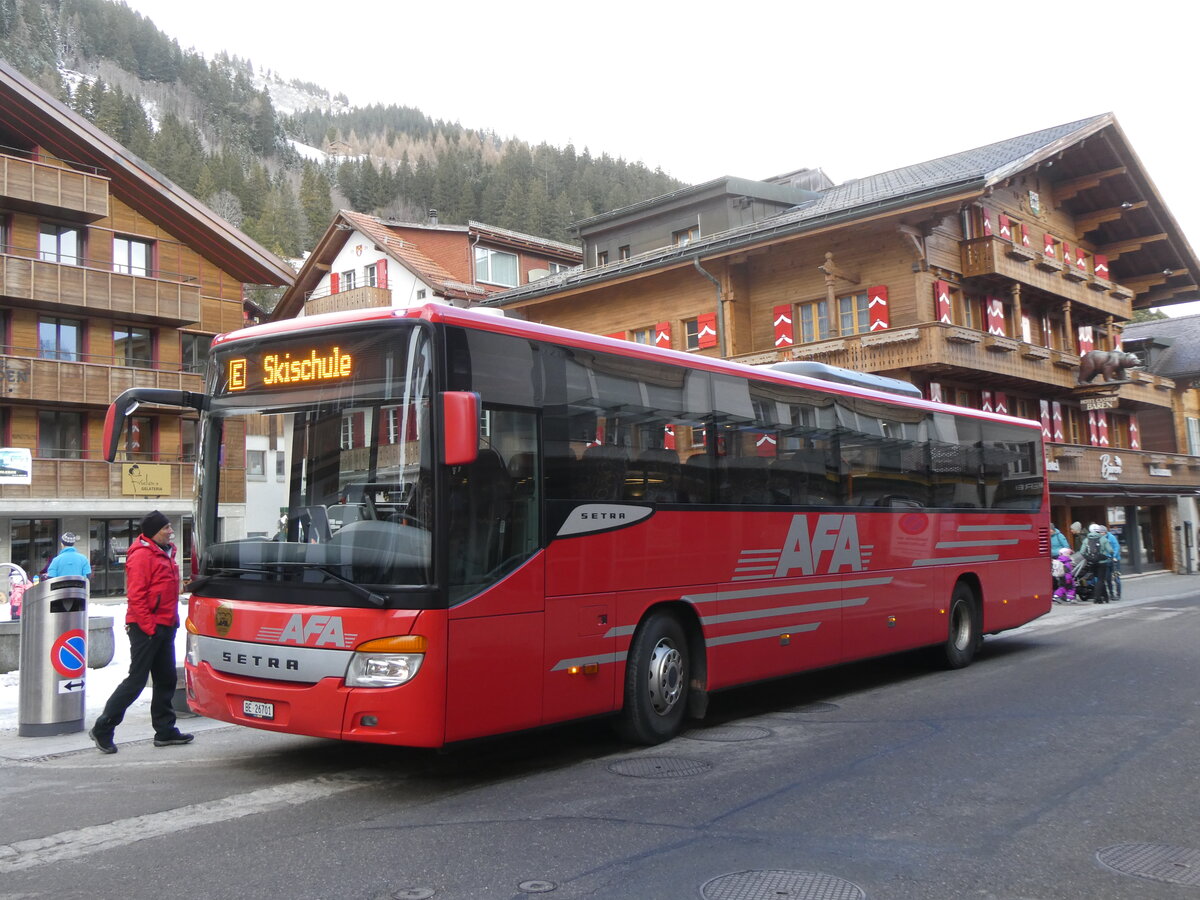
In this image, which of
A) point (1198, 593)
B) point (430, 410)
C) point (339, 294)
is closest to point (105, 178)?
point (339, 294)

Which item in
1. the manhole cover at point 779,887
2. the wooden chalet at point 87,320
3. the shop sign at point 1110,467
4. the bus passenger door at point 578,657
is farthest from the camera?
the shop sign at point 1110,467

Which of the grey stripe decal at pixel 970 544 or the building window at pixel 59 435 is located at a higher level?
the building window at pixel 59 435

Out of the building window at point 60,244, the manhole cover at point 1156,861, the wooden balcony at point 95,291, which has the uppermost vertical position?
the building window at point 60,244

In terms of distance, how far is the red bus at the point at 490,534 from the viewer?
651 cm

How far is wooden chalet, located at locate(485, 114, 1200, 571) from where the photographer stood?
27.2m

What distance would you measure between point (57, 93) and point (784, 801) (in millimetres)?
130014

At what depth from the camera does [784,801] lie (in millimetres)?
6355

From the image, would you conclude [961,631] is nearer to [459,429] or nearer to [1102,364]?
[459,429]

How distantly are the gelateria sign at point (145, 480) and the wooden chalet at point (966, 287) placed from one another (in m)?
12.1

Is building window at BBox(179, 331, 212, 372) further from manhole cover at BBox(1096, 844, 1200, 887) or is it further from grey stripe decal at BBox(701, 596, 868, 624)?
manhole cover at BBox(1096, 844, 1200, 887)

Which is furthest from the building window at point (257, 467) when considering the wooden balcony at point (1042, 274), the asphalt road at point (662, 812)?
the wooden balcony at point (1042, 274)

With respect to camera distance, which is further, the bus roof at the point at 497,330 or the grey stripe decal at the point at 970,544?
the grey stripe decal at the point at 970,544

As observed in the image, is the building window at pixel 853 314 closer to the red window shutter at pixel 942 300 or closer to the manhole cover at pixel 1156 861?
the red window shutter at pixel 942 300

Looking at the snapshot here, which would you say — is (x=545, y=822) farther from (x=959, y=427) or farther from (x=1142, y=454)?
(x=1142, y=454)
